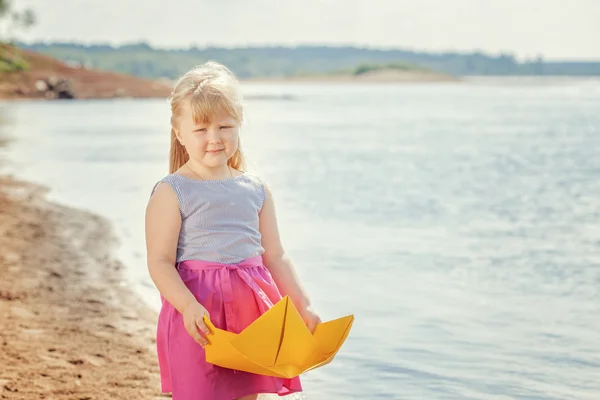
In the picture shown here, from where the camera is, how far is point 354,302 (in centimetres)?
648

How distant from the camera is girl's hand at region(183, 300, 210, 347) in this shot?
2736mm

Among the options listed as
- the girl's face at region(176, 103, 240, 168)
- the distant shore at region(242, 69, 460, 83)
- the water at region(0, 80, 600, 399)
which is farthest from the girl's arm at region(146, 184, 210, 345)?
the distant shore at region(242, 69, 460, 83)

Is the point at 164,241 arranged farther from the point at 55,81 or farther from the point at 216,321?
the point at 55,81

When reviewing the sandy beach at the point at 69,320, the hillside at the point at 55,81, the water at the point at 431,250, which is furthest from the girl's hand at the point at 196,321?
the hillside at the point at 55,81

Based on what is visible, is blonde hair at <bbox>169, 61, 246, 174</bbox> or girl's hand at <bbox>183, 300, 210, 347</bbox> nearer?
girl's hand at <bbox>183, 300, 210, 347</bbox>

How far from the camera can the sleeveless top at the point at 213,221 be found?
2.90 m

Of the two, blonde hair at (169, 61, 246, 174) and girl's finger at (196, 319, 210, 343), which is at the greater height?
blonde hair at (169, 61, 246, 174)

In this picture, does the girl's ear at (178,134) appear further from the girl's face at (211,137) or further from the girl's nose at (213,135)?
the girl's nose at (213,135)

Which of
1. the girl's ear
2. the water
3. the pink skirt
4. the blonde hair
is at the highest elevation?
the blonde hair

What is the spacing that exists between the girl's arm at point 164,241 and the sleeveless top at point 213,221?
3 centimetres

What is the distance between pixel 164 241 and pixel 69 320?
10.0 feet

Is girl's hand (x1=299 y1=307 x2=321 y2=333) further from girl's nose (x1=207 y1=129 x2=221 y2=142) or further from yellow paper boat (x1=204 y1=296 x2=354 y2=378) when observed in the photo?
girl's nose (x1=207 y1=129 x2=221 y2=142)

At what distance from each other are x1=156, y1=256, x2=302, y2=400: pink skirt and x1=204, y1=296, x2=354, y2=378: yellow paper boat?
0.33ft

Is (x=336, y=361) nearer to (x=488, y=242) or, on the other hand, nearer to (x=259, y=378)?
(x=259, y=378)
